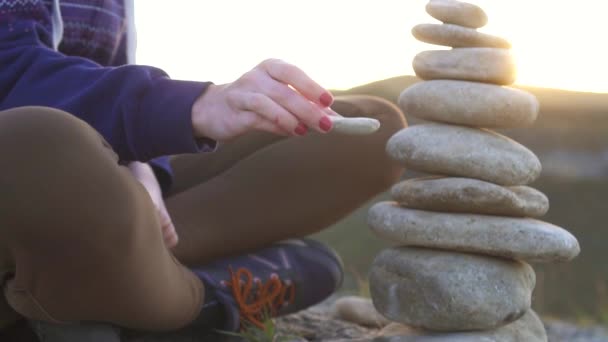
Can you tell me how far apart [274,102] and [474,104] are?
578 millimetres

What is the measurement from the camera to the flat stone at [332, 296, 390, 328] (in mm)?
2512

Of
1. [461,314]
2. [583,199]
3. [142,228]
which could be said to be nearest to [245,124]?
[142,228]

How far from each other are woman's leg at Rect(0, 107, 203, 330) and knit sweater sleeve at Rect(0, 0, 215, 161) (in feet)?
0.30

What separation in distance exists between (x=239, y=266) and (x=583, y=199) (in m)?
3.00

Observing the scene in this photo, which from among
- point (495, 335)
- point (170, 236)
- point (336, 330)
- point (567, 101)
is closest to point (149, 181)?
point (170, 236)

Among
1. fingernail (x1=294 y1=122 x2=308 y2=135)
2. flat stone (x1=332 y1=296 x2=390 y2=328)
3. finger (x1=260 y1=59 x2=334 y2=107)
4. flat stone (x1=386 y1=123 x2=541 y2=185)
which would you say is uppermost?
finger (x1=260 y1=59 x2=334 y2=107)

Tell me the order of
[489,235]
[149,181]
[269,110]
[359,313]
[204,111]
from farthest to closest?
[359,313] < [149,181] < [489,235] < [204,111] < [269,110]

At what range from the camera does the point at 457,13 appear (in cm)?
188

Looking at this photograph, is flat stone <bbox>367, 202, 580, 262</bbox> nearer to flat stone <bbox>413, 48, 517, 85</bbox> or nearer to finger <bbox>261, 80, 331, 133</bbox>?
flat stone <bbox>413, 48, 517, 85</bbox>

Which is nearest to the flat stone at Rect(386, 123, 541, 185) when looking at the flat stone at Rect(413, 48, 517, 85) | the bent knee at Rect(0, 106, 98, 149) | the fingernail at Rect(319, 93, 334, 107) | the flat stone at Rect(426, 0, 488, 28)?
the flat stone at Rect(413, 48, 517, 85)

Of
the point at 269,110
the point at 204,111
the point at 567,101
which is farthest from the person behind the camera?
the point at 567,101

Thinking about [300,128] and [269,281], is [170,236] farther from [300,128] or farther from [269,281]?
[300,128]

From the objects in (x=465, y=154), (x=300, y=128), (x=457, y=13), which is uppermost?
(x=457, y=13)

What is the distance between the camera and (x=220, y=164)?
2.52 metres
